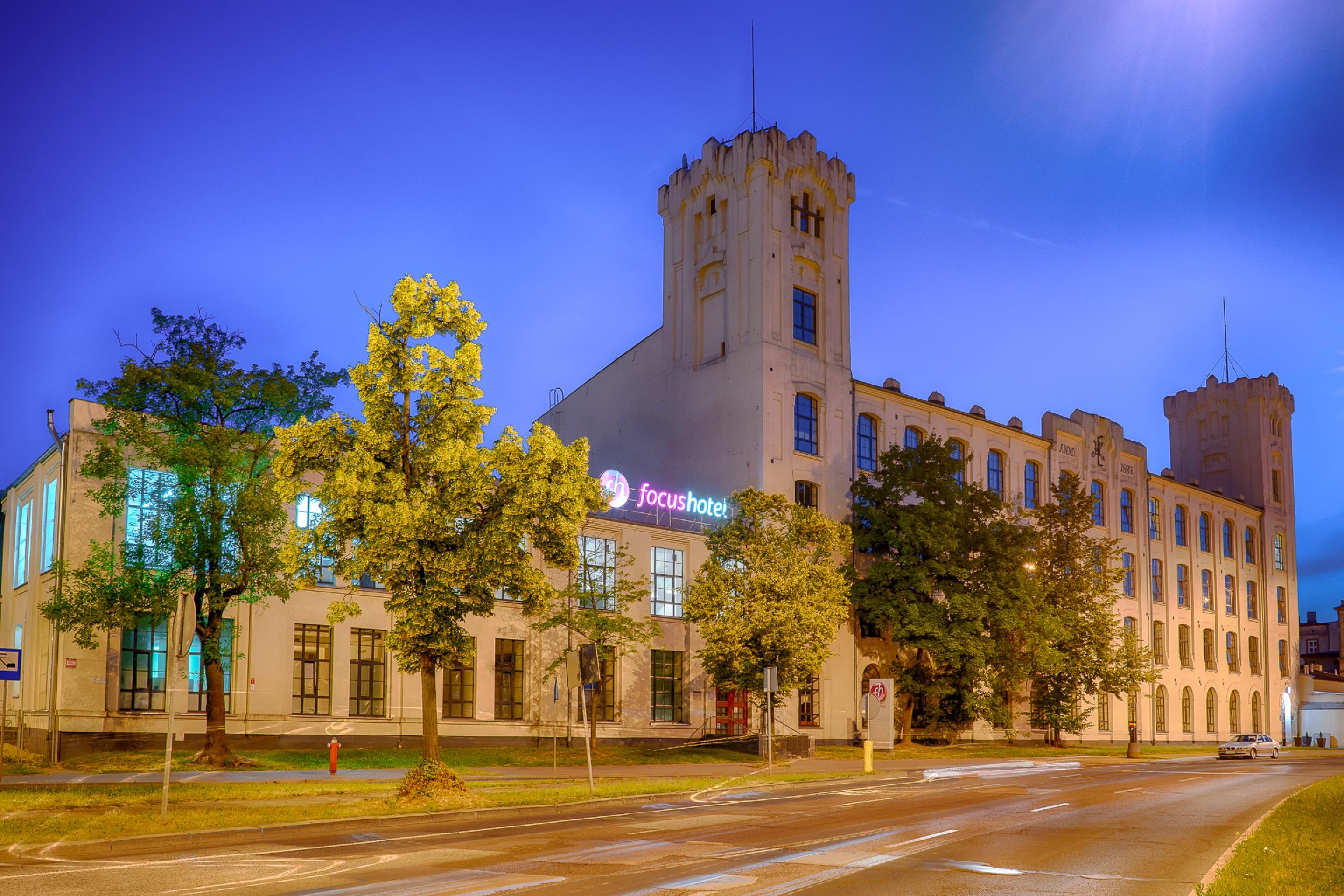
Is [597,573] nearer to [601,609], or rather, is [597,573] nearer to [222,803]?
[601,609]

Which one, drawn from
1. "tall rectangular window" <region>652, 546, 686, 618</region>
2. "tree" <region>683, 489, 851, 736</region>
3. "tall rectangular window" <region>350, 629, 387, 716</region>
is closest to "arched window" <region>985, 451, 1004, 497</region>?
"tree" <region>683, 489, 851, 736</region>

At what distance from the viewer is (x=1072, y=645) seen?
57.2 m

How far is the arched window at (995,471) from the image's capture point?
62.0 metres

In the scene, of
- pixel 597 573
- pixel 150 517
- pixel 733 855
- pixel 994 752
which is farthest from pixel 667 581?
pixel 733 855

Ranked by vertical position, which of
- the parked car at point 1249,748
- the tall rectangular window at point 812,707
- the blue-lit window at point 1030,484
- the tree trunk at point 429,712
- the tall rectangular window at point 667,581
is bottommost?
the parked car at point 1249,748

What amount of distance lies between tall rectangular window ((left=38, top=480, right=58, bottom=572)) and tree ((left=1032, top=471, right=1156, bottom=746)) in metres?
40.8

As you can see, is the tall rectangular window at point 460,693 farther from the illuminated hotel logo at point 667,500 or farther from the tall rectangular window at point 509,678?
the illuminated hotel logo at point 667,500

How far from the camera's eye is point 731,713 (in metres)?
46.7

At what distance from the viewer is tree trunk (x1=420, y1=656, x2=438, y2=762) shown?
21703mm

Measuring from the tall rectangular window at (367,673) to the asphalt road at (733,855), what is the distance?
54.8ft

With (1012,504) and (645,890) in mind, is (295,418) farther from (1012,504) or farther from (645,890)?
(1012,504)

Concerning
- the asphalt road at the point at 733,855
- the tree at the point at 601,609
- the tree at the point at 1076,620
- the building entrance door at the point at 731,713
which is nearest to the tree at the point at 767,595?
the tree at the point at 601,609

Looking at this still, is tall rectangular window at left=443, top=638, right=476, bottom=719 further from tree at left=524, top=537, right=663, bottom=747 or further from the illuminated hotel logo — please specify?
the illuminated hotel logo

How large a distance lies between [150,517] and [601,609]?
51.0ft
